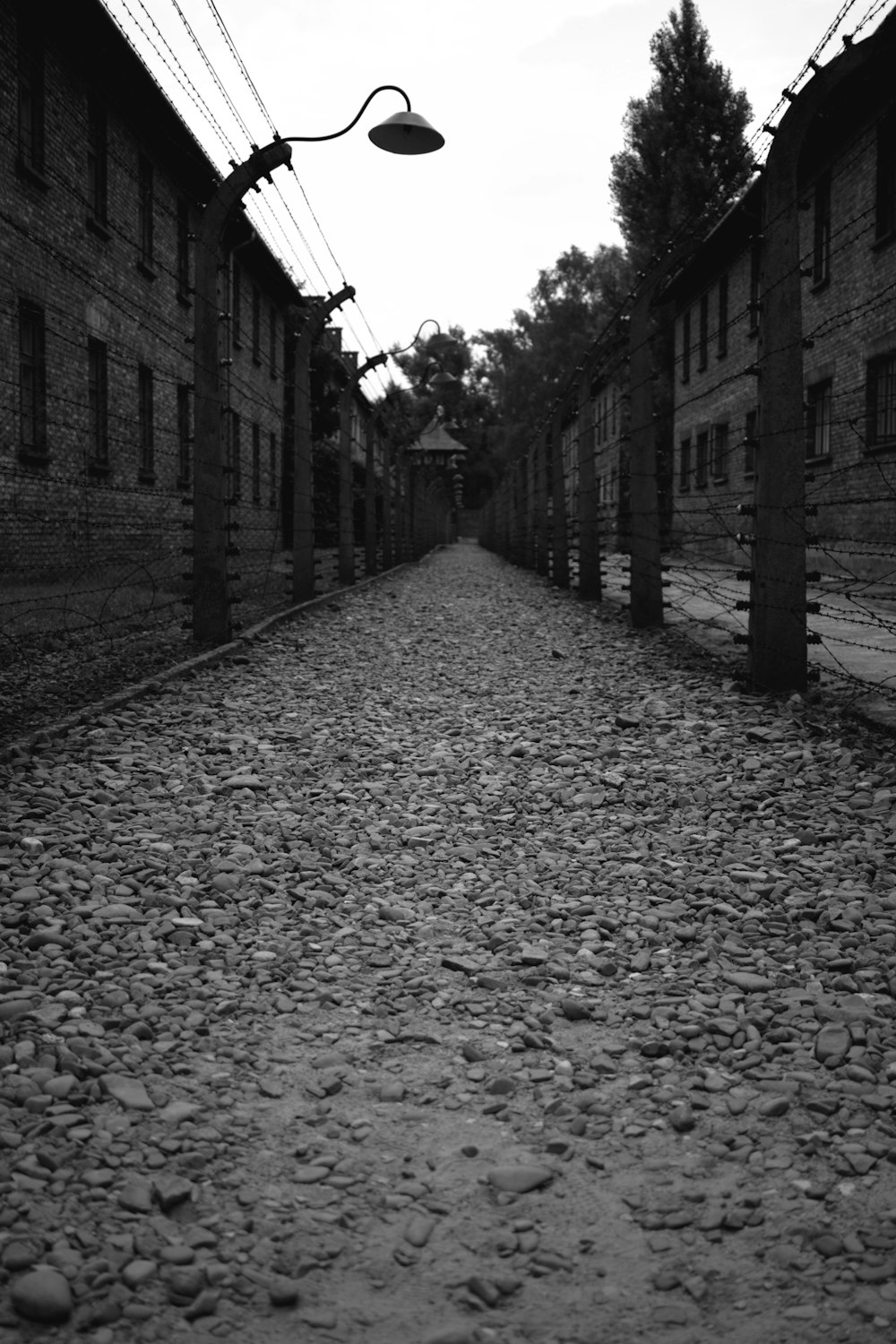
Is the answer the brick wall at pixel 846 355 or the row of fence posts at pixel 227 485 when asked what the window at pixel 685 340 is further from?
the row of fence posts at pixel 227 485

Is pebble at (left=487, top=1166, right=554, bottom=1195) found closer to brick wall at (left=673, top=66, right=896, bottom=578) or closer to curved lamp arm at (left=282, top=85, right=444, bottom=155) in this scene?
curved lamp arm at (left=282, top=85, right=444, bottom=155)

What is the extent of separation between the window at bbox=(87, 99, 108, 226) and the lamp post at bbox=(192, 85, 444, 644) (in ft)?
29.6

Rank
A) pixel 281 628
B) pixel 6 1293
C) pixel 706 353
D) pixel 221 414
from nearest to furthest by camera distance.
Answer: pixel 6 1293 < pixel 221 414 < pixel 281 628 < pixel 706 353

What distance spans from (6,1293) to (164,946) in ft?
4.85

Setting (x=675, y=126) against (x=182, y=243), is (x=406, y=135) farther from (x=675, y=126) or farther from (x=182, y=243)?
(x=675, y=126)

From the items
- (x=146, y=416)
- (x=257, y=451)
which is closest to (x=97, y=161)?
(x=146, y=416)

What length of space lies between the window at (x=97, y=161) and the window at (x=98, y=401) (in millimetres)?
1918

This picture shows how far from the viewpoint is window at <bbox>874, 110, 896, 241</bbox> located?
1612 cm

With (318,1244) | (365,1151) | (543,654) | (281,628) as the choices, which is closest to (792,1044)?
(365,1151)

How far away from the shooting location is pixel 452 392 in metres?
103

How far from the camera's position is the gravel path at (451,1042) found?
1.90 meters

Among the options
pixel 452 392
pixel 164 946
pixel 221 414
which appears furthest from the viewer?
pixel 452 392

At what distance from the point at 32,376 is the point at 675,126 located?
87.9 ft

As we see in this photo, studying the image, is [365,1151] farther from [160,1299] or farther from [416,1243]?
[160,1299]
